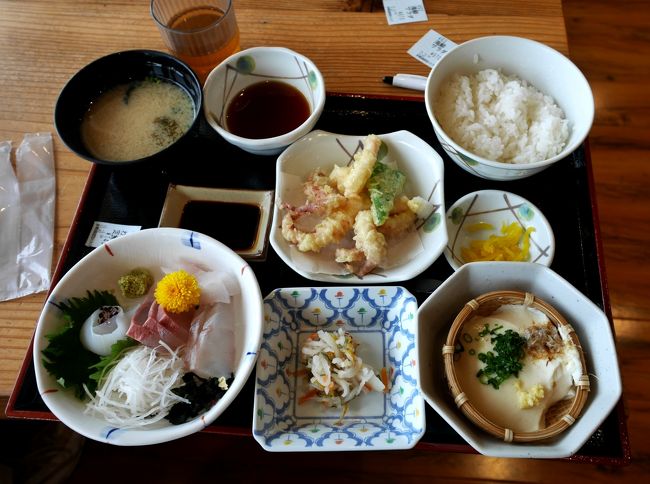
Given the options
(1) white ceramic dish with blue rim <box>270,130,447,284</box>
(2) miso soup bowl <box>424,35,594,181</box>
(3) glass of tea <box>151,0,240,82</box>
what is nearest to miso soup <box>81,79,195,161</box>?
(3) glass of tea <box>151,0,240,82</box>

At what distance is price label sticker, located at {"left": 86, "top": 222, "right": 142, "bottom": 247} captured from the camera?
1.59 metres

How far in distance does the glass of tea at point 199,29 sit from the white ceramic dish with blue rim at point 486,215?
3.30 feet

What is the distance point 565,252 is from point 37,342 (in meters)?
1.54

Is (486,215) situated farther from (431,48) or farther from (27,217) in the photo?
(27,217)

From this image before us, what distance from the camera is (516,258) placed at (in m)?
1.52

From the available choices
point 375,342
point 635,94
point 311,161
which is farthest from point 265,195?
point 635,94

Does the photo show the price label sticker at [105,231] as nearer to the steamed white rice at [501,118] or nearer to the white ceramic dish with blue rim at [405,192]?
the white ceramic dish with blue rim at [405,192]

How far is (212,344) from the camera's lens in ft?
4.26

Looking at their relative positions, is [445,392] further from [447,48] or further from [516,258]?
[447,48]

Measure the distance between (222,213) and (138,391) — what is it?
2.05ft

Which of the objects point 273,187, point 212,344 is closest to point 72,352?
point 212,344

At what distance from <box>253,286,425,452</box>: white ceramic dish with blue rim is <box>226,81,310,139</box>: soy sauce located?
59cm

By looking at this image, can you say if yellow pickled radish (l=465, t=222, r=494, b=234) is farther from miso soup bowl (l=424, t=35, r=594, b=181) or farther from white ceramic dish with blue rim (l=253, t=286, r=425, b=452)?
white ceramic dish with blue rim (l=253, t=286, r=425, b=452)

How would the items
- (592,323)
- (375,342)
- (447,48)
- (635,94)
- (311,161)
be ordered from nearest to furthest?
(592,323) → (375,342) → (311,161) → (447,48) → (635,94)
